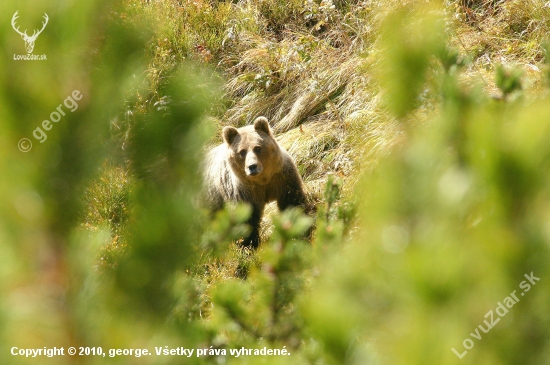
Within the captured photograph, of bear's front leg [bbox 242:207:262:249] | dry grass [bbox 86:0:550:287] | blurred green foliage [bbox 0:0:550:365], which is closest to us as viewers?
blurred green foliage [bbox 0:0:550:365]

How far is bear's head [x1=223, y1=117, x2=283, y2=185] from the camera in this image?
21.6 feet

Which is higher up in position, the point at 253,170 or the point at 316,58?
the point at 316,58

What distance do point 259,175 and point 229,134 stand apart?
0.67m

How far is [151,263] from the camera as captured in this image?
5.08 feet

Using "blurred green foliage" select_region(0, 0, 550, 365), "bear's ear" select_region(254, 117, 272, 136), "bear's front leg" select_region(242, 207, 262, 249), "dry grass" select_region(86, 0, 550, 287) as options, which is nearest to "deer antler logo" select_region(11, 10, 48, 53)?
"blurred green foliage" select_region(0, 0, 550, 365)

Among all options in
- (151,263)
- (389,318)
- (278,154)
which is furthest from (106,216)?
(389,318)

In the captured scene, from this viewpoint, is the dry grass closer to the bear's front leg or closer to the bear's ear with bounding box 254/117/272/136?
the bear's front leg

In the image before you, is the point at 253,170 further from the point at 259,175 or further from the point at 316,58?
the point at 316,58

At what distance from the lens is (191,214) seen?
155cm

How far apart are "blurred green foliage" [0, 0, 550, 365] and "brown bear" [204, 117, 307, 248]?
488 cm

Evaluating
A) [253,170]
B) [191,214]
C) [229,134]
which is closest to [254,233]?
[253,170]

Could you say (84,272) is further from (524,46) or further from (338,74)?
(338,74)

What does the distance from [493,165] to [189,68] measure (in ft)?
2.94

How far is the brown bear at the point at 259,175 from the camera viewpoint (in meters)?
6.62
